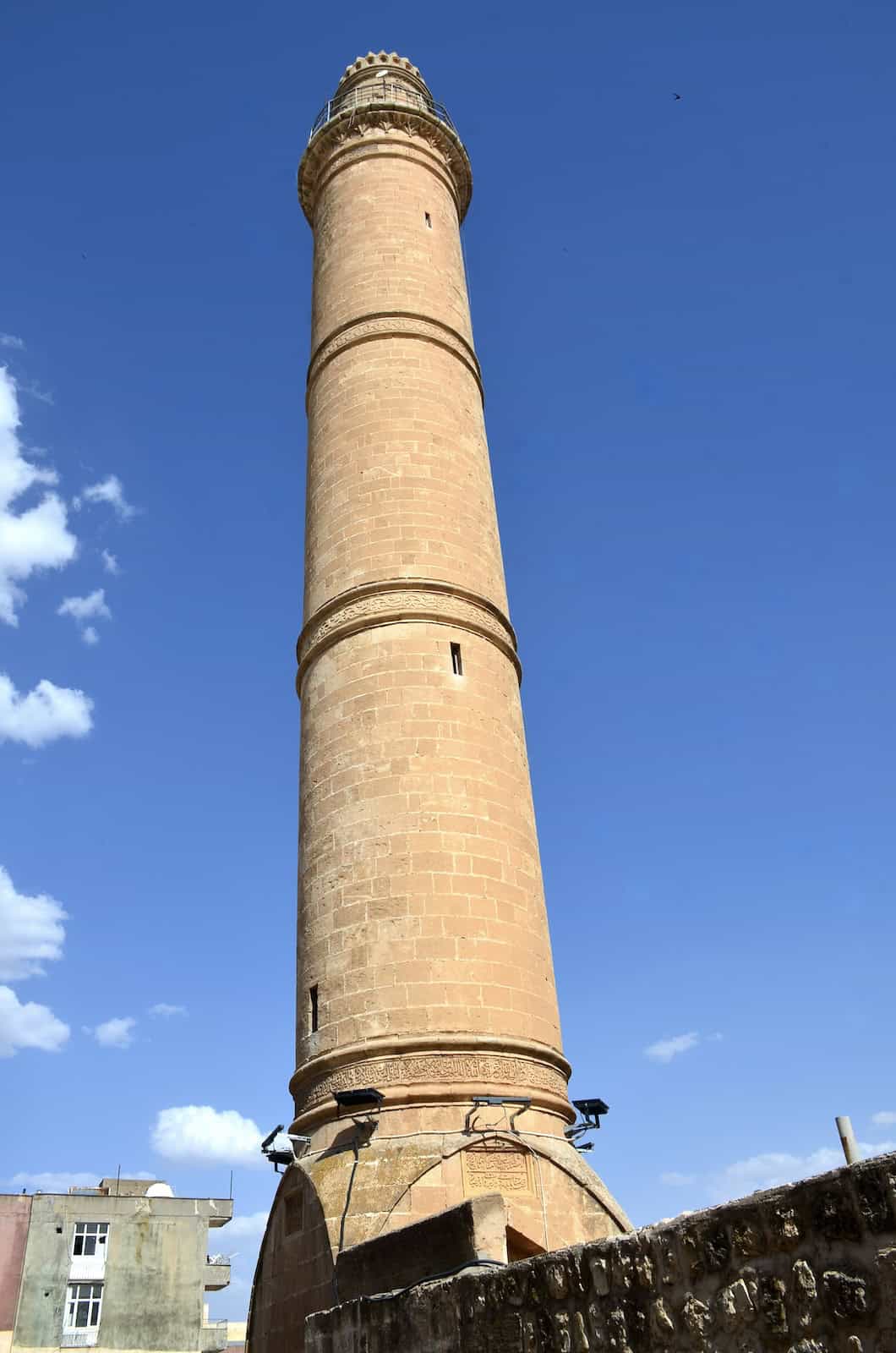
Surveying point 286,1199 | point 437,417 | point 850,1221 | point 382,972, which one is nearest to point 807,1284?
point 850,1221

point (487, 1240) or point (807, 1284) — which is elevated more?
point (487, 1240)

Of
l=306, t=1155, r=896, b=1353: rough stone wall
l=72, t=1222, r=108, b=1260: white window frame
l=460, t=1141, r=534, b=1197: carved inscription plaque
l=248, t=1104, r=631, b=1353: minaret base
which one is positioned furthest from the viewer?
l=72, t=1222, r=108, b=1260: white window frame

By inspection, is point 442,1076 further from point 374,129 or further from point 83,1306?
point 83,1306

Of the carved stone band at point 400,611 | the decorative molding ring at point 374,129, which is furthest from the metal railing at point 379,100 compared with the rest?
the carved stone band at point 400,611

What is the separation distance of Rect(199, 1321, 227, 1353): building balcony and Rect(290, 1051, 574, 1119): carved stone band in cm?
2288

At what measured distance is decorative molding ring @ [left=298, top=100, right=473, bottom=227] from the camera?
13.9m

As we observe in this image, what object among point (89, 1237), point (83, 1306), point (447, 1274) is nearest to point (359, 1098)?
point (447, 1274)

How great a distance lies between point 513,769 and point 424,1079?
2985 mm

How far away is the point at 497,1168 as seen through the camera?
7.70m

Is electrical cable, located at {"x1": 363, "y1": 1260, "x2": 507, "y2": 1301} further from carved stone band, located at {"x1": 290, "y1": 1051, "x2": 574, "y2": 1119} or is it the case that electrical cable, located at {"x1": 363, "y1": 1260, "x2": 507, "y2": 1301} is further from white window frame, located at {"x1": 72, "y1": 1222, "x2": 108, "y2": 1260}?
white window frame, located at {"x1": 72, "y1": 1222, "x2": 108, "y2": 1260}

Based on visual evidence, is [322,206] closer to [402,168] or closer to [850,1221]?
[402,168]

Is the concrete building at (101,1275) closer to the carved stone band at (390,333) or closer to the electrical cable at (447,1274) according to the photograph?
the carved stone band at (390,333)

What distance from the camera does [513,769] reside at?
9.94 metres


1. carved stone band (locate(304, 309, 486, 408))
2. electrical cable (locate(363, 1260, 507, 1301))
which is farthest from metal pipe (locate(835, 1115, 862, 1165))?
carved stone band (locate(304, 309, 486, 408))
